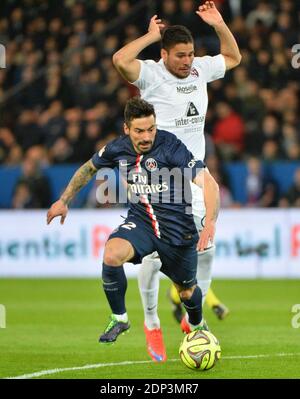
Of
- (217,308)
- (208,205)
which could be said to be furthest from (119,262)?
(217,308)

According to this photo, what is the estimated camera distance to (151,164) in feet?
29.1

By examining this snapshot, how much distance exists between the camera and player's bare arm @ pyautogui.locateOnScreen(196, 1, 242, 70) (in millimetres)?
10023

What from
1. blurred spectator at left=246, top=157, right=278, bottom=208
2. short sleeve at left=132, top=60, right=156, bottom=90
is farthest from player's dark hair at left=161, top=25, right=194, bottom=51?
→ blurred spectator at left=246, top=157, right=278, bottom=208

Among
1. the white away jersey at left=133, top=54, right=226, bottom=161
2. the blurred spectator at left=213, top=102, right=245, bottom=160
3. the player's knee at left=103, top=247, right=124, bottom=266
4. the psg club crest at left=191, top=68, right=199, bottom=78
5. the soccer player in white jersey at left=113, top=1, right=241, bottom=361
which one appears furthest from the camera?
the blurred spectator at left=213, top=102, right=245, bottom=160

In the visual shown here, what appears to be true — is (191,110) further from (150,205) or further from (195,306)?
(195,306)

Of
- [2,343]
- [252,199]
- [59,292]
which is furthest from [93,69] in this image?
[2,343]

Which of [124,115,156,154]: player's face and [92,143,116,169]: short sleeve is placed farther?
[92,143,116,169]: short sleeve

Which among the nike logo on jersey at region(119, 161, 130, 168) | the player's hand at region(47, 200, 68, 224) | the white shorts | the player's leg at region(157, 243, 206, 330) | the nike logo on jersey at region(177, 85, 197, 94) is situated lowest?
the player's leg at region(157, 243, 206, 330)

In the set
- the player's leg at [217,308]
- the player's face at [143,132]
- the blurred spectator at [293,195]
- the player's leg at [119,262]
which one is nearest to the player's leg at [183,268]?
the player's leg at [119,262]

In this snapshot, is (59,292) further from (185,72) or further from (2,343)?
(185,72)

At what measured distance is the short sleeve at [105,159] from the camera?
9.05 m

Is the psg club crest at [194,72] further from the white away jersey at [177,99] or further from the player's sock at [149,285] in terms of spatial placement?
the player's sock at [149,285]

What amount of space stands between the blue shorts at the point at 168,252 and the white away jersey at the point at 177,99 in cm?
118

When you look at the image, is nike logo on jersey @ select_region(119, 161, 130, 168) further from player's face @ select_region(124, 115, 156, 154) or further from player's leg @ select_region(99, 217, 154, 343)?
player's leg @ select_region(99, 217, 154, 343)
